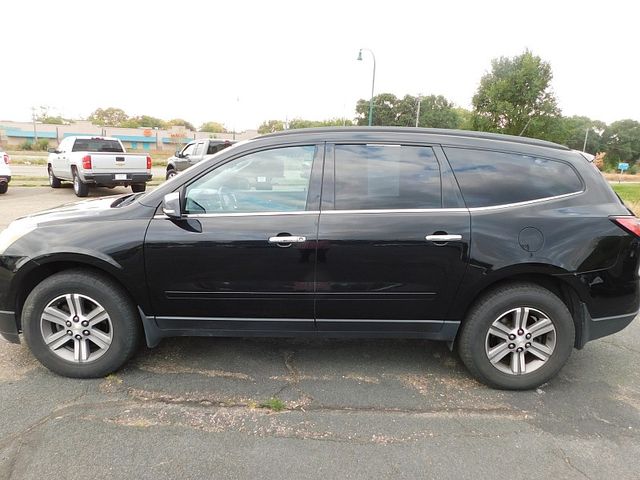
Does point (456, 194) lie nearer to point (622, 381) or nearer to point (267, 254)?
point (267, 254)

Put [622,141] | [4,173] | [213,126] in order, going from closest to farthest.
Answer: [4,173] → [622,141] → [213,126]

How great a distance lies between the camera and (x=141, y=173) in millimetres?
13094

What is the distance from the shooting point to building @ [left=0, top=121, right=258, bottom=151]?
70438 millimetres

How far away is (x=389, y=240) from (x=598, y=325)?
160 cm

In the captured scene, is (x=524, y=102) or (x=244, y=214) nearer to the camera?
(x=244, y=214)

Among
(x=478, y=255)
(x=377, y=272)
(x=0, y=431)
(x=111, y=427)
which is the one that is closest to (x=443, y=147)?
(x=478, y=255)

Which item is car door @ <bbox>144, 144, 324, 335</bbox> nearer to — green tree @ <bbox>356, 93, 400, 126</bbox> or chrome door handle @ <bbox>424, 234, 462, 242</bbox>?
chrome door handle @ <bbox>424, 234, 462, 242</bbox>

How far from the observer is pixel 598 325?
3055mm

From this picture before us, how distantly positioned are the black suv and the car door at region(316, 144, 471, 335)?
0.01m

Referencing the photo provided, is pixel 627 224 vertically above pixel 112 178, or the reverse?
pixel 627 224

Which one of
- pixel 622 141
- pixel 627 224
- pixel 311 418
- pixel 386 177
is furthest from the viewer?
pixel 622 141

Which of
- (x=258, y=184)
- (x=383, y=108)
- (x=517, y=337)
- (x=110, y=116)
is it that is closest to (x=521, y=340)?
(x=517, y=337)

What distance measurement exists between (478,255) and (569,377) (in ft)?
4.30

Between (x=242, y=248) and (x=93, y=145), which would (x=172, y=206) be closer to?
(x=242, y=248)
